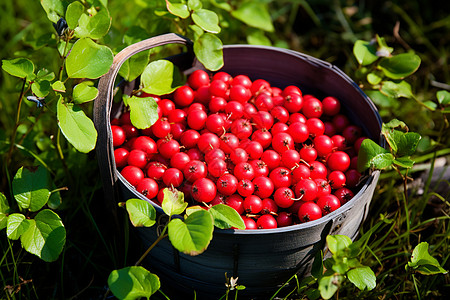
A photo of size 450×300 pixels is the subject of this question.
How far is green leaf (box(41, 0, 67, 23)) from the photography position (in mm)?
2199

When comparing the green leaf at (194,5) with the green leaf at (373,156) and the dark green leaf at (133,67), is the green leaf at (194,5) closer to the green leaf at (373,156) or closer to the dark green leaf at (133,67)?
the dark green leaf at (133,67)

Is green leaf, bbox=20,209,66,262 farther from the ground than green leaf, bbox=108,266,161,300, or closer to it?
closer to it

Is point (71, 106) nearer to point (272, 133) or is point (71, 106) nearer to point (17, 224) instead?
point (17, 224)

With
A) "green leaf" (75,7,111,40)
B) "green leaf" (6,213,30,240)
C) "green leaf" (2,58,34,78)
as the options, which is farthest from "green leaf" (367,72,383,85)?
"green leaf" (6,213,30,240)

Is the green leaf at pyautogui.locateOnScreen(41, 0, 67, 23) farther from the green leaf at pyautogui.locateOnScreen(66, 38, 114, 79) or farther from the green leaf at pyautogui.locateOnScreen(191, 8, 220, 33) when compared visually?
the green leaf at pyautogui.locateOnScreen(191, 8, 220, 33)

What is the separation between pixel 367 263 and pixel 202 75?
1.59 meters

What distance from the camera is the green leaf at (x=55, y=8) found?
220cm

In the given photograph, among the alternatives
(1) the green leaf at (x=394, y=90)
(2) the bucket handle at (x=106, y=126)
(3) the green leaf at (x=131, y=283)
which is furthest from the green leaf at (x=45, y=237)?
(1) the green leaf at (x=394, y=90)

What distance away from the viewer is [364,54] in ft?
8.98

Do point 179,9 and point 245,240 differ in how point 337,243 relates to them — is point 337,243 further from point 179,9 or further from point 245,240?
point 179,9

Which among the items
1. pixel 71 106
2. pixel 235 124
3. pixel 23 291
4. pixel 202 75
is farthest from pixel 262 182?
pixel 23 291

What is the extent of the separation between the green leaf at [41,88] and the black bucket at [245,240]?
281mm

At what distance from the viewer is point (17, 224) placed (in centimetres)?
207

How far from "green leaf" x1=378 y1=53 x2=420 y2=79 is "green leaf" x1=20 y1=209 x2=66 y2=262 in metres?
2.20
